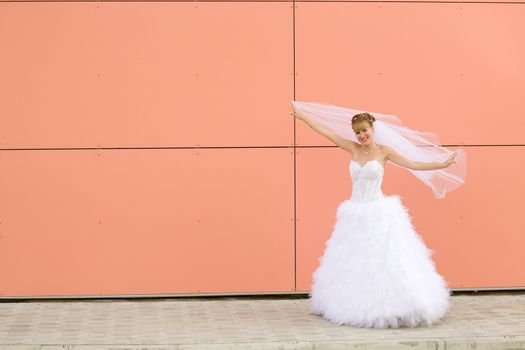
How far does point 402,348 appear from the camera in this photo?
29.8ft

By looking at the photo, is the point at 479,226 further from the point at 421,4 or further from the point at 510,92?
the point at 421,4

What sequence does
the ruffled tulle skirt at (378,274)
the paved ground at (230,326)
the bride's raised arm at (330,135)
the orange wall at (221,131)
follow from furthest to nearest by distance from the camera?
the orange wall at (221,131)
the bride's raised arm at (330,135)
the ruffled tulle skirt at (378,274)
the paved ground at (230,326)

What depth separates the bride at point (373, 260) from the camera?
389 inches

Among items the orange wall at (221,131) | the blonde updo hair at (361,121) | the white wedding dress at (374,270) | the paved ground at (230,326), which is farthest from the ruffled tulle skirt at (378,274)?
the orange wall at (221,131)

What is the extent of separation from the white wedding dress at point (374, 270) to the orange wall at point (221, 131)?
4.40 ft

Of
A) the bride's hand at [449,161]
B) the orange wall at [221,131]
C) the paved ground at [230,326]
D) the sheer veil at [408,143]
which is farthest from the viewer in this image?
the orange wall at [221,131]

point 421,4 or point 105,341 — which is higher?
point 421,4

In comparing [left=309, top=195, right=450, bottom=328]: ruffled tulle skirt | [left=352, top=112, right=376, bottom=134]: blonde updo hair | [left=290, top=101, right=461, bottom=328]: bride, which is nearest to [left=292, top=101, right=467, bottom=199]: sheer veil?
[left=290, top=101, right=461, bottom=328]: bride

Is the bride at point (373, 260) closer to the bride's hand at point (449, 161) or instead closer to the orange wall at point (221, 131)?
the bride's hand at point (449, 161)

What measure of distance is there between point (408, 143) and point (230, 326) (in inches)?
100

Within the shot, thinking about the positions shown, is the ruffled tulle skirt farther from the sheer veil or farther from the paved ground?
the sheer veil

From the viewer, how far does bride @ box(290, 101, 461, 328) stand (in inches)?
389

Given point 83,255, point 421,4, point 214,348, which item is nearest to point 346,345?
point 214,348

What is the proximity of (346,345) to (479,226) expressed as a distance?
11.5 feet
